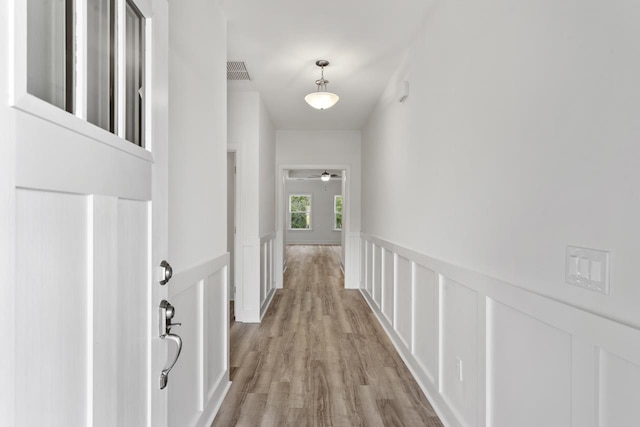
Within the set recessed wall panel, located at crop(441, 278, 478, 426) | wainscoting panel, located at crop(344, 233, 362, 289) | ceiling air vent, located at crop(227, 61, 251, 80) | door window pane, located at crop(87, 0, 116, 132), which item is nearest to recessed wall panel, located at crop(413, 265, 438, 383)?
recessed wall panel, located at crop(441, 278, 478, 426)

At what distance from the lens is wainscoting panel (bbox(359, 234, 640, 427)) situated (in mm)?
938

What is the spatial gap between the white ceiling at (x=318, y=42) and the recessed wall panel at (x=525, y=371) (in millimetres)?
1955

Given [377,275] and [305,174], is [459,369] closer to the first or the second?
[377,275]

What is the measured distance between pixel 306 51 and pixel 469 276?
2.21m

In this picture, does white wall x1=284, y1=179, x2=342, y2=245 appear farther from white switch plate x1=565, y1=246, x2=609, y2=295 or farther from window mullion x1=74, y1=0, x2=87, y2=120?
window mullion x1=74, y1=0, x2=87, y2=120

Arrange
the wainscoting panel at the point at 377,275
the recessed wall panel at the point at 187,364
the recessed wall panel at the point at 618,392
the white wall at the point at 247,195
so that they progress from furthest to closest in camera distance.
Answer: the wainscoting panel at the point at 377,275 → the white wall at the point at 247,195 → the recessed wall panel at the point at 187,364 → the recessed wall panel at the point at 618,392

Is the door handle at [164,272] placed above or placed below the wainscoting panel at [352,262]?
above

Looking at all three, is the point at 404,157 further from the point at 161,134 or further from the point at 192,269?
the point at 161,134

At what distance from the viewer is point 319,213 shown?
14.0 metres

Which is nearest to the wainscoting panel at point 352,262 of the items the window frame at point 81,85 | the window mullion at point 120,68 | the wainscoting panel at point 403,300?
the wainscoting panel at point 403,300

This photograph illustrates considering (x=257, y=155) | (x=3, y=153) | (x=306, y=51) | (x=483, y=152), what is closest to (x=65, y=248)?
(x=3, y=153)

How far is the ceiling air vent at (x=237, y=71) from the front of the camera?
3.23m

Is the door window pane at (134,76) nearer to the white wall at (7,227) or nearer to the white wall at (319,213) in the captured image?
the white wall at (7,227)

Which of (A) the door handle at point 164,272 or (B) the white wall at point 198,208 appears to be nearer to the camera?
(A) the door handle at point 164,272
